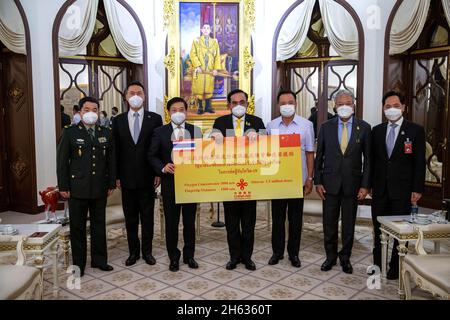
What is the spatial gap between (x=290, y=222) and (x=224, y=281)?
788 millimetres

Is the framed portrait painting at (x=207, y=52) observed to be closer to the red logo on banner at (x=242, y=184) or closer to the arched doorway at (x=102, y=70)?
the arched doorway at (x=102, y=70)

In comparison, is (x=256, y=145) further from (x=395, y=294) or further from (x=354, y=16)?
(x=354, y=16)

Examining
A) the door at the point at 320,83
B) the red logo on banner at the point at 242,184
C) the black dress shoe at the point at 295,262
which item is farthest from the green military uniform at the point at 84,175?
the door at the point at 320,83

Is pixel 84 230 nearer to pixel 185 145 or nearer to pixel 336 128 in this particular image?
pixel 185 145

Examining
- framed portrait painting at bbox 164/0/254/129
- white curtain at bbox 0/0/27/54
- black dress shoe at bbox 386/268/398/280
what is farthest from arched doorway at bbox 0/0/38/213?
black dress shoe at bbox 386/268/398/280

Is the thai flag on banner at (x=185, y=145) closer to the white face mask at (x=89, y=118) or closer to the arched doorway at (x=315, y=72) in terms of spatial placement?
the white face mask at (x=89, y=118)

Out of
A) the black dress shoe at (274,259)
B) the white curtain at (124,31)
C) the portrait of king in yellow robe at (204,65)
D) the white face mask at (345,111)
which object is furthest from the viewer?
the portrait of king in yellow robe at (204,65)

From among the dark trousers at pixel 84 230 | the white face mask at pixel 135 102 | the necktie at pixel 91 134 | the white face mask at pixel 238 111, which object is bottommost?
the dark trousers at pixel 84 230

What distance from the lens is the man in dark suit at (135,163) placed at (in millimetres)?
3738

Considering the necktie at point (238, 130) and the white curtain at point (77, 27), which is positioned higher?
the white curtain at point (77, 27)

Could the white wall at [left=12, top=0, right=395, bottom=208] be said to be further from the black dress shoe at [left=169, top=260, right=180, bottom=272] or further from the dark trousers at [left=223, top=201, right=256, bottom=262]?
the dark trousers at [left=223, top=201, right=256, bottom=262]

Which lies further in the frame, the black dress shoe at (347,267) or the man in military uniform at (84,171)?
the black dress shoe at (347,267)

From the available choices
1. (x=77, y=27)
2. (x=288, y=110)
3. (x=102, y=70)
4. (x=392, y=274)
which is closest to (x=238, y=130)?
(x=288, y=110)

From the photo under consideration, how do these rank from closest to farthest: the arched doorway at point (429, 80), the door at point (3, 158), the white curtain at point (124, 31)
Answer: the arched doorway at point (429, 80), the door at point (3, 158), the white curtain at point (124, 31)
